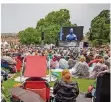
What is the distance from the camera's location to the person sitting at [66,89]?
7.17 meters

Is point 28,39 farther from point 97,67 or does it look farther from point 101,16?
point 97,67

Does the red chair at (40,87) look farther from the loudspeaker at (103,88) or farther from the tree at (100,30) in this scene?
the tree at (100,30)

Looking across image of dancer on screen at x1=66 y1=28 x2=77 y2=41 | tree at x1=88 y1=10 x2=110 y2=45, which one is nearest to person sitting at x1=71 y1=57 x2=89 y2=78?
image of dancer on screen at x1=66 y1=28 x2=77 y2=41

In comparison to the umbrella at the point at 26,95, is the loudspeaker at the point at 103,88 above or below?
above

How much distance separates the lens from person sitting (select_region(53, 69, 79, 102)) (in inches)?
282

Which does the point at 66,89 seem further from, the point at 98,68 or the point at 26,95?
the point at 98,68

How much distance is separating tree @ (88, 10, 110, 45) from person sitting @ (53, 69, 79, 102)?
37.8m

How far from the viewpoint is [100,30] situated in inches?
1969

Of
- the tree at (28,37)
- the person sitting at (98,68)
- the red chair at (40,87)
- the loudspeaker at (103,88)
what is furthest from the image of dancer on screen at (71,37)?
the tree at (28,37)

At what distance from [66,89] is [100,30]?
43430mm

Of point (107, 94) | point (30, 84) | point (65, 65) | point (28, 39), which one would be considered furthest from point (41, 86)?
point (28, 39)

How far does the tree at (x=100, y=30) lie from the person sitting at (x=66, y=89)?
124 feet

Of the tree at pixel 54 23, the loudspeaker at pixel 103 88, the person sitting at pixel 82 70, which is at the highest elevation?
the tree at pixel 54 23

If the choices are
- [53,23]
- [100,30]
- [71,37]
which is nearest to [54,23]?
[53,23]
